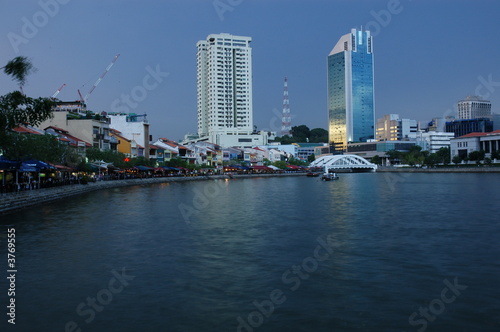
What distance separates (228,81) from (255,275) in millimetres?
175407

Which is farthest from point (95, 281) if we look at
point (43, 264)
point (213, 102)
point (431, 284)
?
point (213, 102)

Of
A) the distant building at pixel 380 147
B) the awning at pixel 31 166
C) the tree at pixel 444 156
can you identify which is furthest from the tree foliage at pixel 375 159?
the awning at pixel 31 166

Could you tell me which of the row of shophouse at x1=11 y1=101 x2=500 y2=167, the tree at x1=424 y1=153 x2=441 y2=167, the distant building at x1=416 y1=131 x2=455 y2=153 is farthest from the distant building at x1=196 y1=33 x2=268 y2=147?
the tree at x1=424 y1=153 x2=441 y2=167

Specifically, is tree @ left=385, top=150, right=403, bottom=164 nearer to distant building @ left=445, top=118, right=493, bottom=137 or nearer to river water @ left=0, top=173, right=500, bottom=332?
distant building @ left=445, top=118, right=493, bottom=137

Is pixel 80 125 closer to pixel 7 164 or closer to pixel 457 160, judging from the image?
pixel 7 164

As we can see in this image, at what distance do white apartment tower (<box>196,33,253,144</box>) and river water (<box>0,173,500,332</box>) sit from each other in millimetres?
158510

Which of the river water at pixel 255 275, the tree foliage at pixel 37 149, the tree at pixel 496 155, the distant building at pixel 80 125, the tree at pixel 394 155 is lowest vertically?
the river water at pixel 255 275

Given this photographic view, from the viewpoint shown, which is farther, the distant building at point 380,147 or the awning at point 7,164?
the distant building at point 380,147

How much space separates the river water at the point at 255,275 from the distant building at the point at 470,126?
7026 inches

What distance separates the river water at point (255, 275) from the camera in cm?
1002

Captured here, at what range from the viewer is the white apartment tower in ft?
598

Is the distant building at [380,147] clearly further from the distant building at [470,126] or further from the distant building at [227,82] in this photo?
the distant building at [227,82]

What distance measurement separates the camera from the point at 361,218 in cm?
2705

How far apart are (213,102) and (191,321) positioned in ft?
576
